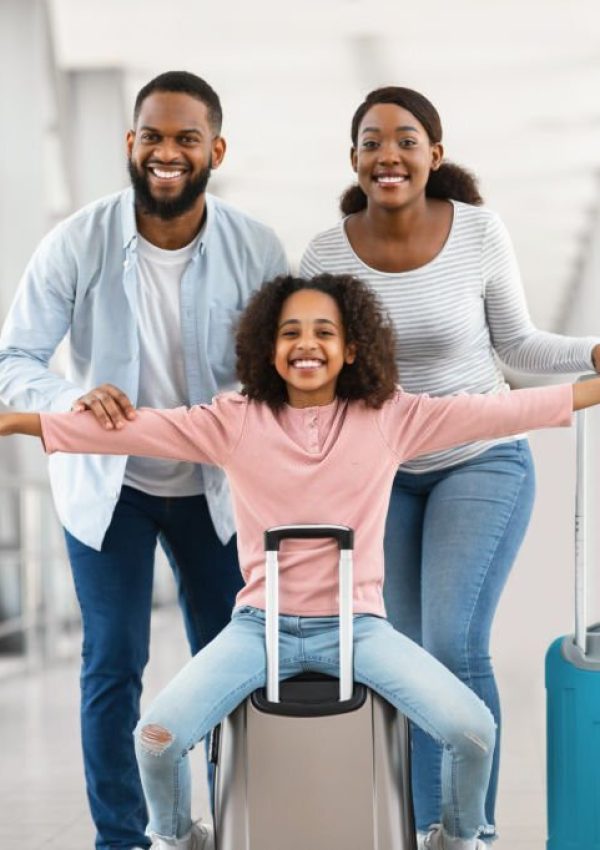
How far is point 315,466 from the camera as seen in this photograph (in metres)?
2.26

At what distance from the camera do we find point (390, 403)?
2320 millimetres

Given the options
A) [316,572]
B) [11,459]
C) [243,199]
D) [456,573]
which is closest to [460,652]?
[456,573]

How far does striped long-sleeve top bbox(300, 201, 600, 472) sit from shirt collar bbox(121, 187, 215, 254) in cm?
21

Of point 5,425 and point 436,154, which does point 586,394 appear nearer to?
point 436,154

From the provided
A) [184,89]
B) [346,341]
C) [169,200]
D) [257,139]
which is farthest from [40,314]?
[257,139]

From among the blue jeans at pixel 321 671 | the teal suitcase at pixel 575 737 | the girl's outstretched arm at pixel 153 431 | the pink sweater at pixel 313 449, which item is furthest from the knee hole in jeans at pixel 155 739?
the teal suitcase at pixel 575 737

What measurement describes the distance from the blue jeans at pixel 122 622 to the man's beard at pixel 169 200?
50 centimetres

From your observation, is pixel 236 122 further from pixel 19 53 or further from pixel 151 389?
pixel 151 389

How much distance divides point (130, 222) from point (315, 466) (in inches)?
23.9

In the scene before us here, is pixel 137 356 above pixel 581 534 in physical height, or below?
above

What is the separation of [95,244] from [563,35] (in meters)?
7.06

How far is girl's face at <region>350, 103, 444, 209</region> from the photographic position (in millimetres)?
2451

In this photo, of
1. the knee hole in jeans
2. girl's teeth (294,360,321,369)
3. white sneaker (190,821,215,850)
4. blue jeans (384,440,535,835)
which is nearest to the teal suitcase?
blue jeans (384,440,535,835)

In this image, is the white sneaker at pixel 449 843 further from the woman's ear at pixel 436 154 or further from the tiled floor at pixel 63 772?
the woman's ear at pixel 436 154
